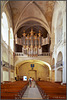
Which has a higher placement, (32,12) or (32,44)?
(32,12)

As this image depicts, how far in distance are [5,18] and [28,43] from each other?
7506 millimetres

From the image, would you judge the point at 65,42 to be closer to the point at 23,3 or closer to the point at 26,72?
the point at 23,3

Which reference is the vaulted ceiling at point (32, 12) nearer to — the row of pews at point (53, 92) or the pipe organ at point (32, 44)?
the pipe organ at point (32, 44)

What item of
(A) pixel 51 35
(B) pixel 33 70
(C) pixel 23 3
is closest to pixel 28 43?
(A) pixel 51 35

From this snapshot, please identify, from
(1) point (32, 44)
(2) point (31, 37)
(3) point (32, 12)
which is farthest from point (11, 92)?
(2) point (31, 37)

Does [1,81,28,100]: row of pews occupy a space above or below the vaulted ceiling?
below

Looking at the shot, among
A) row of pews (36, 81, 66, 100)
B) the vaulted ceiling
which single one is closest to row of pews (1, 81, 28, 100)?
row of pews (36, 81, 66, 100)

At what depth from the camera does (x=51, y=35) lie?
983 inches

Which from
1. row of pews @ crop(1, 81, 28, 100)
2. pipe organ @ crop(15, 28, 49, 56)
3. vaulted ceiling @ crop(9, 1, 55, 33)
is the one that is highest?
vaulted ceiling @ crop(9, 1, 55, 33)

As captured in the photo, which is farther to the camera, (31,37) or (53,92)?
(31,37)

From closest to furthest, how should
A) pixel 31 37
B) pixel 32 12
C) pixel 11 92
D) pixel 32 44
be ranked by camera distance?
pixel 11 92
pixel 32 12
pixel 32 44
pixel 31 37

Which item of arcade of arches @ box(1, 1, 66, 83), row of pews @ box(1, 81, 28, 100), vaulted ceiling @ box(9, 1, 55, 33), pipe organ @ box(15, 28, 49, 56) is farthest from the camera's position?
pipe organ @ box(15, 28, 49, 56)

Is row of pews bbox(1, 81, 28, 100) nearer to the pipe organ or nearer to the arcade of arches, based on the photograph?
the arcade of arches

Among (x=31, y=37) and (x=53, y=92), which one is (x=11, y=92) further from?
(x=31, y=37)
